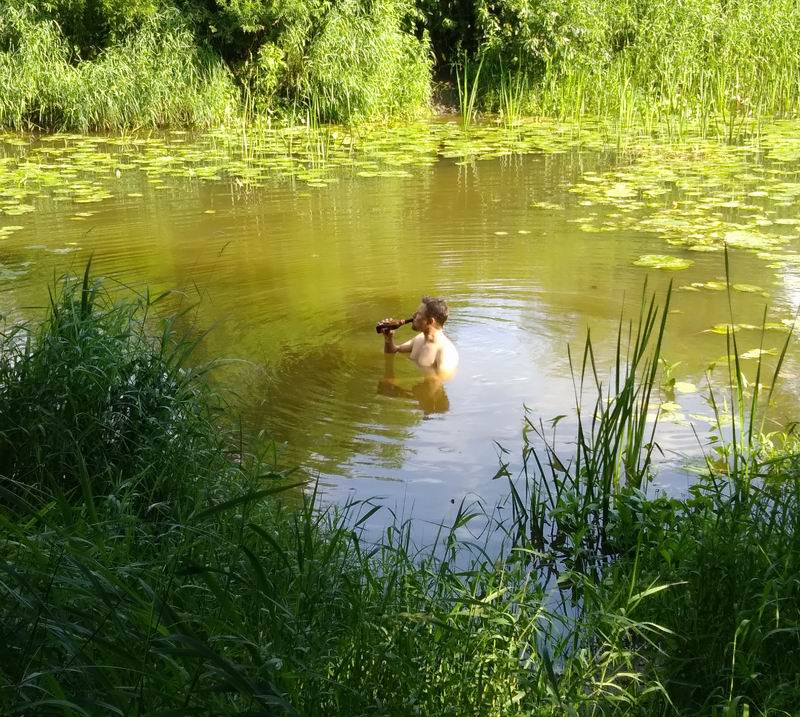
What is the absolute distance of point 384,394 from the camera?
6.11 m

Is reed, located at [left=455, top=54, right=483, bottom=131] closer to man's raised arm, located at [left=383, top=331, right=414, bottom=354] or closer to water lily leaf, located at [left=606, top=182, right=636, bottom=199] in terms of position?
water lily leaf, located at [left=606, top=182, right=636, bottom=199]

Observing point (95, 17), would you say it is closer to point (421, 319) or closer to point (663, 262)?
point (663, 262)

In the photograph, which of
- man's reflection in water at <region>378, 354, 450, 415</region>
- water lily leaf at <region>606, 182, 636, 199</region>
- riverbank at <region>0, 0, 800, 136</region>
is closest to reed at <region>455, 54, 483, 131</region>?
riverbank at <region>0, 0, 800, 136</region>

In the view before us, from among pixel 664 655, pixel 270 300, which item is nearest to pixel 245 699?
pixel 664 655

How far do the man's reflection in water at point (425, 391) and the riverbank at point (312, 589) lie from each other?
1516 millimetres

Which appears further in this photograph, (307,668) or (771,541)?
(771,541)

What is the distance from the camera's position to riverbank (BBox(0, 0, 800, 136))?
14320 millimetres

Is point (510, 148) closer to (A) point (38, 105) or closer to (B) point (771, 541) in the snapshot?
(A) point (38, 105)

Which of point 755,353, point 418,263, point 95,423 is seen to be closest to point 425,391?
point 755,353

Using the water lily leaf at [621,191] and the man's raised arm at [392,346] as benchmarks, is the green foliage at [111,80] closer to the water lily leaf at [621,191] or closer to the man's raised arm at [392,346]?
the water lily leaf at [621,191]

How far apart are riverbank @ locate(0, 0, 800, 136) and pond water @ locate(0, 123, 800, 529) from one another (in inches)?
51.6

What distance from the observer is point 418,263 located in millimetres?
8367

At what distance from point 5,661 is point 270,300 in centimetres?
541

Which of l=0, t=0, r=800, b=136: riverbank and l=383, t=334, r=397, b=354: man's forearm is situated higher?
l=0, t=0, r=800, b=136: riverbank
